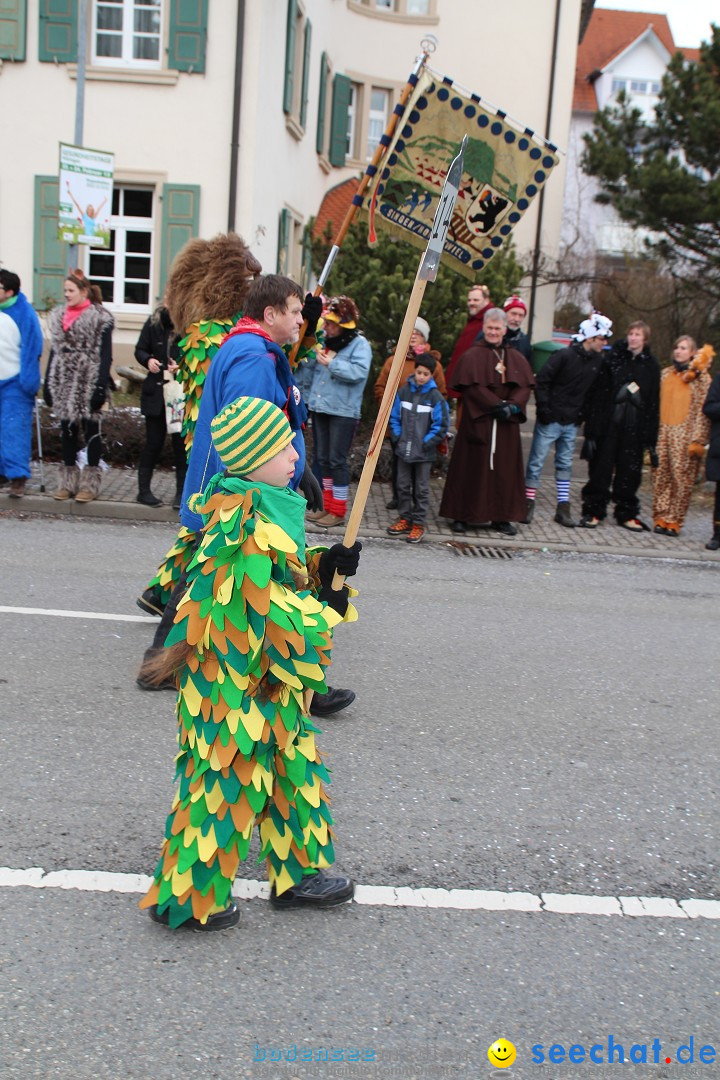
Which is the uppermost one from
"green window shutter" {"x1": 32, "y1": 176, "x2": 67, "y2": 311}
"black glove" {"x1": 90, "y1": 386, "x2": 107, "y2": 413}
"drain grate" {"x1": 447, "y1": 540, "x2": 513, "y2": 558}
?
"green window shutter" {"x1": 32, "y1": 176, "x2": 67, "y2": 311}

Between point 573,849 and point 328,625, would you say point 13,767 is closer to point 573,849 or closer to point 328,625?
point 328,625

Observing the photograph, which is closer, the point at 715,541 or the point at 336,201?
the point at 715,541

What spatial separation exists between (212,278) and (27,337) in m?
4.20

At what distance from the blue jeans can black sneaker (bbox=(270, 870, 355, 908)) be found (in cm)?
721

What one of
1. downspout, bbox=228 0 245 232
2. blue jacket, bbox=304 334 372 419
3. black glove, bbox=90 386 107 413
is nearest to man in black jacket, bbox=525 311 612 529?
→ blue jacket, bbox=304 334 372 419

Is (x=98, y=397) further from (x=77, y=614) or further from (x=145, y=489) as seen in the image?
(x=77, y=614)

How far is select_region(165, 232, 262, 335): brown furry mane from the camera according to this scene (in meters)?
5.16

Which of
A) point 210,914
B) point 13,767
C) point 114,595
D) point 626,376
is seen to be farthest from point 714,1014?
point 626,376

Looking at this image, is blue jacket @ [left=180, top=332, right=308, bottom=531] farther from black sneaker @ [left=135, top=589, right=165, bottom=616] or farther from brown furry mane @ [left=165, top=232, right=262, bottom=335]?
black sneaker @ [left=135, top=589, right=165, bottom=616]

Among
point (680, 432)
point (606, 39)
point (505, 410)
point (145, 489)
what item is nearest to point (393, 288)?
point (505, 410)

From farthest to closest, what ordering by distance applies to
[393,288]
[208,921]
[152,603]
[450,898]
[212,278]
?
1. [393,288]
2. [152,603]
3. [212,278]
4. [450,898]
5. [208,921]

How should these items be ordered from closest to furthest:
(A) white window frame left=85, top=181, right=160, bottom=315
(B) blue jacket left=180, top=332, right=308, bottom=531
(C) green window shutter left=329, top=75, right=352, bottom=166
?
1. (B) blue jacket left=180, top=332, right=308, bottom=531
2. (A) white window frame left=85, top=181, right=160, bottom=315
3. (C) green window shutter left=329, top=75, right=352, bottom=166

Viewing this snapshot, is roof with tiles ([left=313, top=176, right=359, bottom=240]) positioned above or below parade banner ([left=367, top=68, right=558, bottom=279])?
above

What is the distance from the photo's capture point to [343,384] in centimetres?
924
